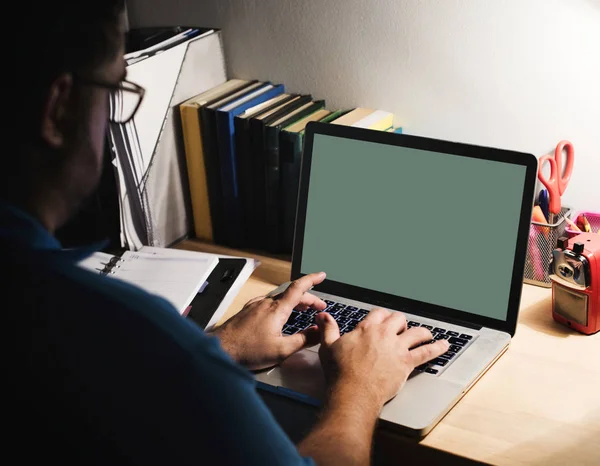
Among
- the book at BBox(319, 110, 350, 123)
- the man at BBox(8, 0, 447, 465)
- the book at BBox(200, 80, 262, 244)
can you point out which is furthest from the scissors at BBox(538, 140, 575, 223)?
the man at BBox(8, 0, 447, 465)

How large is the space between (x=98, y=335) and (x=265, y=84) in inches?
46.4

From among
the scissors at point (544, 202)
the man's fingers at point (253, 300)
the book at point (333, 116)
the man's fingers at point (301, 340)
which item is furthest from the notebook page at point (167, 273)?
the scissors at point (544, 202)

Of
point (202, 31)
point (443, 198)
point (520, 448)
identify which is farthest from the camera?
point (202, 31)

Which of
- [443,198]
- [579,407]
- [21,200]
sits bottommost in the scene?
[579,407]

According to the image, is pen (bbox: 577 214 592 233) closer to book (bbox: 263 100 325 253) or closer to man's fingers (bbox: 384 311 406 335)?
man's fingers (bbox: 384 311 406 335)

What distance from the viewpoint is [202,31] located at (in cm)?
178

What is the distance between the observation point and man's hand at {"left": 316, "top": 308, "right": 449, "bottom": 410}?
113cm

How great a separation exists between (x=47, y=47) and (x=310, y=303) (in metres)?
0.73

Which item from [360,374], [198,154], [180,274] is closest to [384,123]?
[198,154]

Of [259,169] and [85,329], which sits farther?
[259,169]

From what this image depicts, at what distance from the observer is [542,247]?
1441mm

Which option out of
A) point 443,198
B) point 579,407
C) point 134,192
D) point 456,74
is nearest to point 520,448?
point 579,407

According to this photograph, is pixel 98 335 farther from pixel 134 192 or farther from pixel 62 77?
pixel 134 192

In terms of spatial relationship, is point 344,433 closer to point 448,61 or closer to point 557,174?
point 557,174
